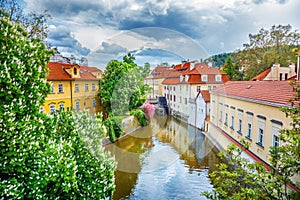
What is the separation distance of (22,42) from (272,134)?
28.7 ft

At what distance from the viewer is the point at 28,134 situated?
11.6ft

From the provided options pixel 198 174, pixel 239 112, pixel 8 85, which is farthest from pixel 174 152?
pixel 8 85

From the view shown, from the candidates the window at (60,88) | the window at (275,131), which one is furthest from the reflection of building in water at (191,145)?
the window at (60,88)

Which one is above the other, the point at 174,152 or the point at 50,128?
the point at 50,128

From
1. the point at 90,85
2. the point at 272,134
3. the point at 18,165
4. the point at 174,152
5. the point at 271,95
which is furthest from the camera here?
the point at 90,85

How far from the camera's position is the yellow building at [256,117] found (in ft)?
25.8

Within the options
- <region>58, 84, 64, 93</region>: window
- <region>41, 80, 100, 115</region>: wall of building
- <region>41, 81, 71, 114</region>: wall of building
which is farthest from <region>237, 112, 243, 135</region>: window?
<region>58, 84, 64, 93</region>: window

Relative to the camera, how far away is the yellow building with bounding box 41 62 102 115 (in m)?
16.8

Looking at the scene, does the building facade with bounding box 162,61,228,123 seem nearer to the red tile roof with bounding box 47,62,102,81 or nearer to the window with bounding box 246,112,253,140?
the red tile roof with bounding box 47,62,102,81

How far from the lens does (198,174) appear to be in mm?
10141

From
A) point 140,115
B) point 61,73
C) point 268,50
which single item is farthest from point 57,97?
point 268,50

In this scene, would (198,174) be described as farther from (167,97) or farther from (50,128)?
(167,97)

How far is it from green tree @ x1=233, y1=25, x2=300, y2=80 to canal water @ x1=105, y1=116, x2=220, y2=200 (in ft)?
40.6

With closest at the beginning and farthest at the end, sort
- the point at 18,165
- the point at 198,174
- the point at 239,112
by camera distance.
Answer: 1. the point at 18,165
2. the point at 198,174
3. the point at 239,112
